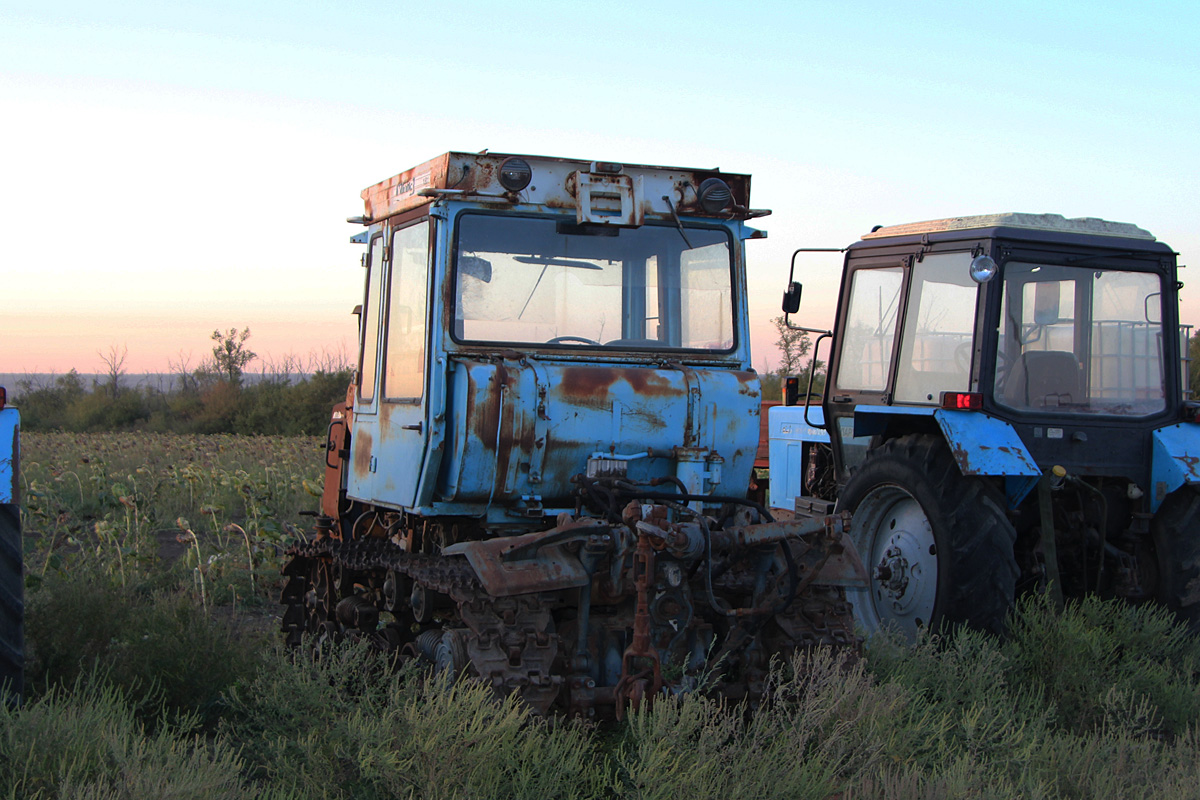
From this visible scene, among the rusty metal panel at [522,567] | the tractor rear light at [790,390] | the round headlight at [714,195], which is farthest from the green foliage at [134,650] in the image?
the tractor rear light at [790,390]

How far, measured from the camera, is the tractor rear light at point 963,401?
673cm

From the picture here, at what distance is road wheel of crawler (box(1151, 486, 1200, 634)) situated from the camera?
21.5 ft

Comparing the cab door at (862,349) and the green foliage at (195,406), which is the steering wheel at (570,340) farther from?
the green foliage at (195,406)

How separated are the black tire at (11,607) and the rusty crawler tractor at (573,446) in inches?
64.3

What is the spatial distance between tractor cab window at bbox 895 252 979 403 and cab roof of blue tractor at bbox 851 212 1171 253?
0.57ft

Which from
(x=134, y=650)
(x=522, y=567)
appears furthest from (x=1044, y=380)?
(x=134, y=650)

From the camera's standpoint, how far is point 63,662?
19.0ft

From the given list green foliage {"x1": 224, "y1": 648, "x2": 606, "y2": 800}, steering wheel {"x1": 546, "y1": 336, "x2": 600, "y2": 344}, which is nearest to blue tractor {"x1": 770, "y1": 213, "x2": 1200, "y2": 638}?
steering wheel {"x1": 546, "y1": 336, "x2": 600, "y2": 344}

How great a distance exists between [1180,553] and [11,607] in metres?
6.30

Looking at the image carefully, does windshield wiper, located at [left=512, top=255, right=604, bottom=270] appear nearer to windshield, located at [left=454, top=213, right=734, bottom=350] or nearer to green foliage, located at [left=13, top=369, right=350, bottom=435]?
windshield, located at [left=454, top=213, right=734, bottom=350]

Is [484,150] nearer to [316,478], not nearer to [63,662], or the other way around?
[63,662]

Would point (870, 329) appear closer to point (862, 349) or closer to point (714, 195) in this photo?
point (862, 349)

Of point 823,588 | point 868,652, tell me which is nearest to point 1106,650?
point 868,652

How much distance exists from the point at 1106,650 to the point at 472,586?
148 inches
